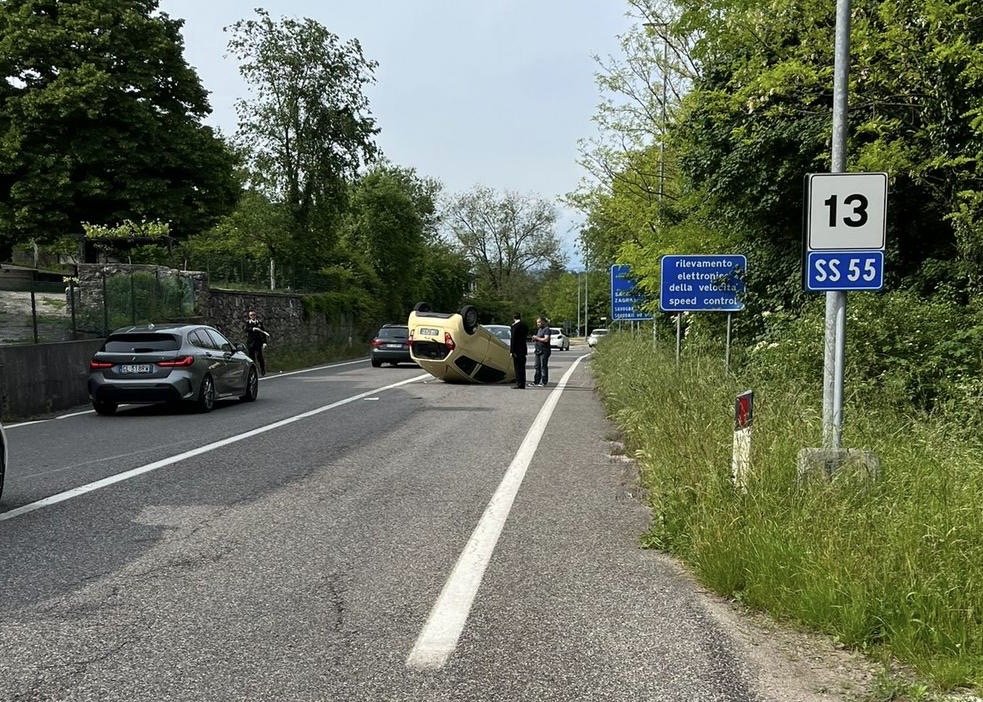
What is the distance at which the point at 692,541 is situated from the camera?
5.39 m

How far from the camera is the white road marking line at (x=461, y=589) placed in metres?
3.91

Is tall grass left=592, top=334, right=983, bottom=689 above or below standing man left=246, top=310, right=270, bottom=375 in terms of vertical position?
below

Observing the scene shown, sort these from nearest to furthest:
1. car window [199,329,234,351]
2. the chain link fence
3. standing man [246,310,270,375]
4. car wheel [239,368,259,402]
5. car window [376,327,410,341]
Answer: car window [199,329,234,351], the chain link fence, car wheel [239,368,259,402], standing man [246,310,270,375], car window [376,327,410,341]

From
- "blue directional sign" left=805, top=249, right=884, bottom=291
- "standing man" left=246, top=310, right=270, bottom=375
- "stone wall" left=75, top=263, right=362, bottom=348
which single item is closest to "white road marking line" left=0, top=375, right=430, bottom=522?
"blue directional sign" left=805, top=249, right=884, bottom=291

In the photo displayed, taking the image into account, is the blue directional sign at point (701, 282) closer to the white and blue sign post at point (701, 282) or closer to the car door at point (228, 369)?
the white and blue sign post at point (701, 282)

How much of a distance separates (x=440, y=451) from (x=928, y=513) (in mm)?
6137

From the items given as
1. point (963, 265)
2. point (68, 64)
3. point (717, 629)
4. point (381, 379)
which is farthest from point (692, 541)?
point (68, 64)

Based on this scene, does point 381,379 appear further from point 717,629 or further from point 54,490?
point 717,629

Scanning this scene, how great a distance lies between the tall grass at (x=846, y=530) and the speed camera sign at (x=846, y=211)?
5.04 feet

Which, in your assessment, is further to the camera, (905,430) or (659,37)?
(659,37)

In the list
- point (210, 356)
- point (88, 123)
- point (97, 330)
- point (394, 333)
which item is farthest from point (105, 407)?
point (88, 123)

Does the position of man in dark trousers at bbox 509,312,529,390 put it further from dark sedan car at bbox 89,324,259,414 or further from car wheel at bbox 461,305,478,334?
dark sedan car at bbox 89,324,259,414

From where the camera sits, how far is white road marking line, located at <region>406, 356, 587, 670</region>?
12.8 feet

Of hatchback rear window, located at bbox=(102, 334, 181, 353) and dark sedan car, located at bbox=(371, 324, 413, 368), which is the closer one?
hatchback rear window, located at bbox=(102, 334, 181, 353)
